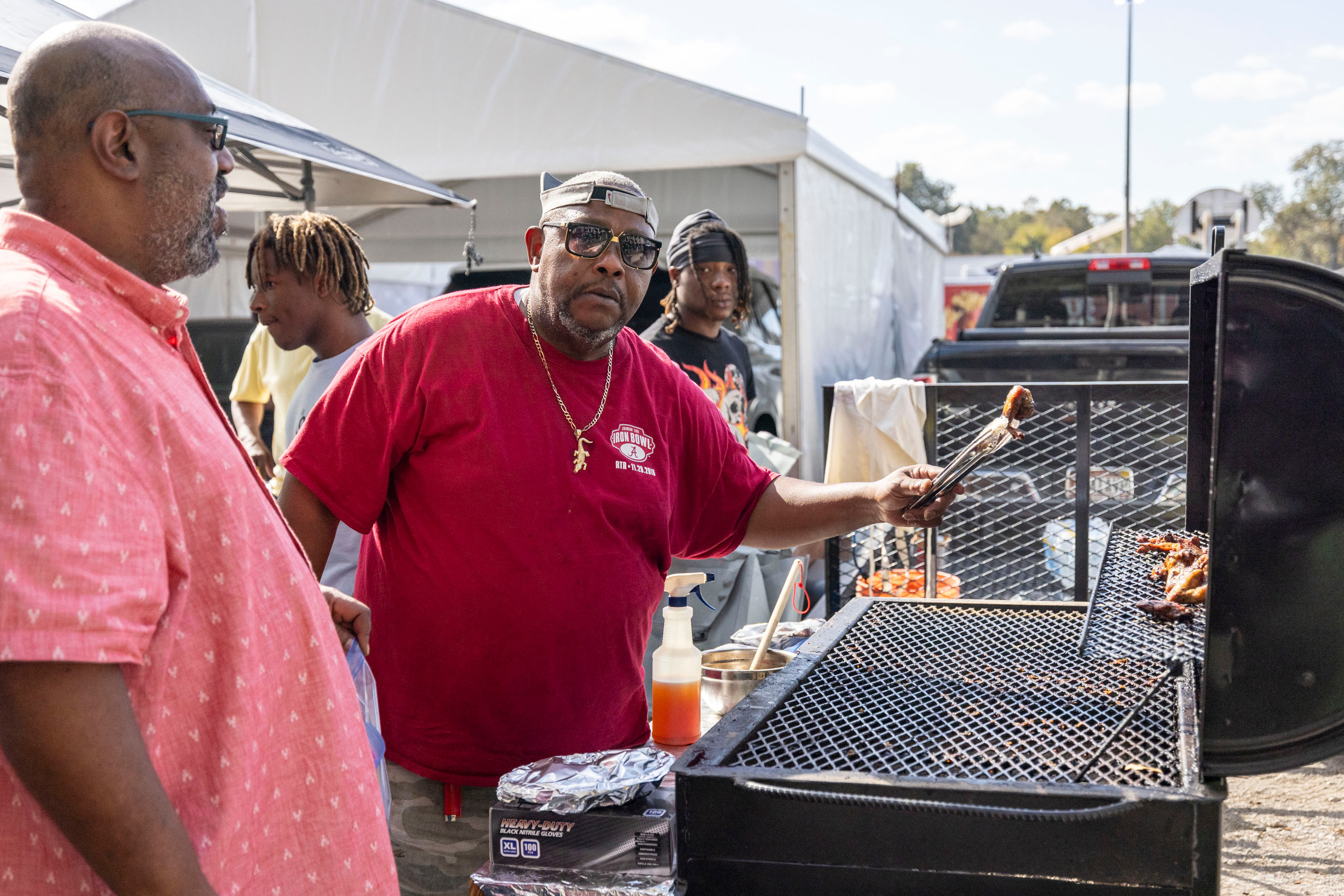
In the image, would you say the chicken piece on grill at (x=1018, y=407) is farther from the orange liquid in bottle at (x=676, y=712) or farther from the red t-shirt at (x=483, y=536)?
the orange liquid in bottle at (x=676, y=712)

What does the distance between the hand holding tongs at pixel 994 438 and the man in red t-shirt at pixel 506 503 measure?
30cm

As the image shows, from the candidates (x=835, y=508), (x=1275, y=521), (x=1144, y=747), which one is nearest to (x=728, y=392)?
(x=835, y=508)

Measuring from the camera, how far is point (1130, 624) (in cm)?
241

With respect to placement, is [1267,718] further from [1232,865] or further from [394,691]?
[1232,865]

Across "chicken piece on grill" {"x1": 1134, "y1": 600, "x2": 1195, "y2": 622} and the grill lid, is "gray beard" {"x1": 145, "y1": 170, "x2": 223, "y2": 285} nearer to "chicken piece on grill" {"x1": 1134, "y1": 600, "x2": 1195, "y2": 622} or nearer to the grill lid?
the grill lid

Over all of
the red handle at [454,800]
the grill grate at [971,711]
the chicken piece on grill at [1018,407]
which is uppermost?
the chicken piece on grill at [1018,407]

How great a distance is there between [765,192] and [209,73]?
4929 millimetres

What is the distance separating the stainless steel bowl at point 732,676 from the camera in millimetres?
2561

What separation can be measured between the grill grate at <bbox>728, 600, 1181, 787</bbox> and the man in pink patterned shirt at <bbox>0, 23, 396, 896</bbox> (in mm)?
736

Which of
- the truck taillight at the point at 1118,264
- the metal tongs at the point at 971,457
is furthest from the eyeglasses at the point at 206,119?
the truck taillight at the point at 1118,264

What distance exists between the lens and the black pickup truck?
248 inches

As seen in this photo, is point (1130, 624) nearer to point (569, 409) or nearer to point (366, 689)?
point (569, 409)

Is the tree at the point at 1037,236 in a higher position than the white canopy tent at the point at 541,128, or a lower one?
higher

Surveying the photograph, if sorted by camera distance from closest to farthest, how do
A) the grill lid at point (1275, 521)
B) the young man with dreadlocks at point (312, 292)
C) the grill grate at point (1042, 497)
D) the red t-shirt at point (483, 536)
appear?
the grill lid at point (1275, 521)
the red t-shirt at point (483, 536)
the grill grate at point (1042, 497)
the young man with dreadlocks at point (312, 292)
